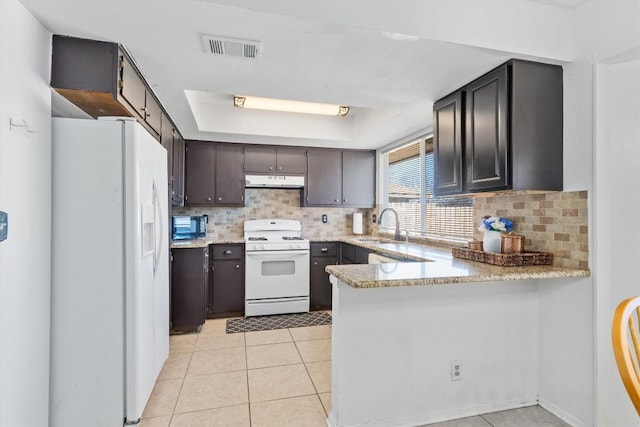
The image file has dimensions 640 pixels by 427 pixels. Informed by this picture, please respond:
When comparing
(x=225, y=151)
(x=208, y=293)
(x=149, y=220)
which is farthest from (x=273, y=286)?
(x=149, y=220)

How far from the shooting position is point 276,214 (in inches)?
181

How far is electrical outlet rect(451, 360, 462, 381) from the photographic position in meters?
1.97

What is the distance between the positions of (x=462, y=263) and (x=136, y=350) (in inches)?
78.8

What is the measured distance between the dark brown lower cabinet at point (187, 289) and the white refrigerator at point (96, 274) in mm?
1555

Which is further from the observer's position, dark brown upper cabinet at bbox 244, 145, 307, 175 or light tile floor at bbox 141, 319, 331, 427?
dark brown upper cabinet at bbox 244, 145, 307, 175

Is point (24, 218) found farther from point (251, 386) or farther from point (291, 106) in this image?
point (291, 106)

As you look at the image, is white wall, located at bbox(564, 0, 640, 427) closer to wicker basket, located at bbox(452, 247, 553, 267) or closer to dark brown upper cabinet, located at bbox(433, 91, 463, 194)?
wicker basket, located at bbox(452, 247, 553, 267)

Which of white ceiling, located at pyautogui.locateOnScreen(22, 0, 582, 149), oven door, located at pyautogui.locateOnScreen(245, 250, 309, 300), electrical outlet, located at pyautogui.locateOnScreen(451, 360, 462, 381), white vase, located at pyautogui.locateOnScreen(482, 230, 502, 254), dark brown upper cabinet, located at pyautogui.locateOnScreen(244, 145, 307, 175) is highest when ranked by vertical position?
white ceiling, located at pyautogui.locateOnScreen(22, 0, 582, 149)

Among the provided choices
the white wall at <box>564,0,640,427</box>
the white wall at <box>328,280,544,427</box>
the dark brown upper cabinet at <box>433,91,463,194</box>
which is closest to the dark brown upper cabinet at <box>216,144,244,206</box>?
the dark brown upper cabinet at <box>433,91,463,194</box>

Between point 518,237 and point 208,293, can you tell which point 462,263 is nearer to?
point 518,237

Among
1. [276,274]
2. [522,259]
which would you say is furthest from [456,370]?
[276,274]

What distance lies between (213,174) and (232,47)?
247 cm

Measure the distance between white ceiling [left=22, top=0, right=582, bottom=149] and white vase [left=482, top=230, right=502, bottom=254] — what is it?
104cm

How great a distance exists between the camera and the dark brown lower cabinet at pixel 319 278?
13.7 feet
